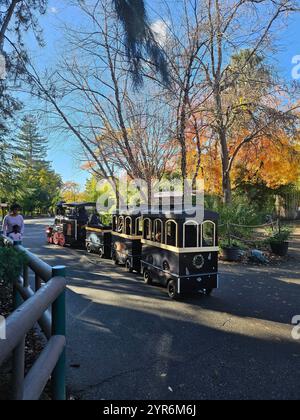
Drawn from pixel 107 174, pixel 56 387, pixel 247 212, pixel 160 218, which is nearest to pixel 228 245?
pixel 247 212

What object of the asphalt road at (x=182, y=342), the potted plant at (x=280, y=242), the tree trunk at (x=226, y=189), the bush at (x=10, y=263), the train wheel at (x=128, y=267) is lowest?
the asphalt road at (x=182, y=342)

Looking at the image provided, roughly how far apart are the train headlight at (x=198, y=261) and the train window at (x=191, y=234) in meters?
0.24

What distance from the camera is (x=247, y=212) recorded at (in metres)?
13.5

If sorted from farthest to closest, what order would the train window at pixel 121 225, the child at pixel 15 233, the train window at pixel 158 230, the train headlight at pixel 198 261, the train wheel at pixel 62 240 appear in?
the train wheel at pixel 62 240
the train window at pixel 121 225
the child at pixel 15 233
the train window at pixel 158 230
the train headlight at pixel 198 261

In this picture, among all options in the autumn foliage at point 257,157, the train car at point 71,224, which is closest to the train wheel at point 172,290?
the autumn foliage at point 257,157

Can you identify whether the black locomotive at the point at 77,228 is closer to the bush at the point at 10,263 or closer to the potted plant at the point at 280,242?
the potted plant at the point at 280,242

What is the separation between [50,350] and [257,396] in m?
2.02

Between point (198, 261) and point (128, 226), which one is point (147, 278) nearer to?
point (198, 261)

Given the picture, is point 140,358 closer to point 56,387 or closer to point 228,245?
point 56,387

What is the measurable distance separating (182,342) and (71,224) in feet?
37.2

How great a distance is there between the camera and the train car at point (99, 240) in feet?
38.0

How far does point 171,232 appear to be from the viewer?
6.62 m

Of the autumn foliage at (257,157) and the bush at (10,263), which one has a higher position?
the autumn foliage at (257,157)

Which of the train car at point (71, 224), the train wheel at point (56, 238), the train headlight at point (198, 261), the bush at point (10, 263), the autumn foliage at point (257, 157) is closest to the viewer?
the bush at point (10, 263)
